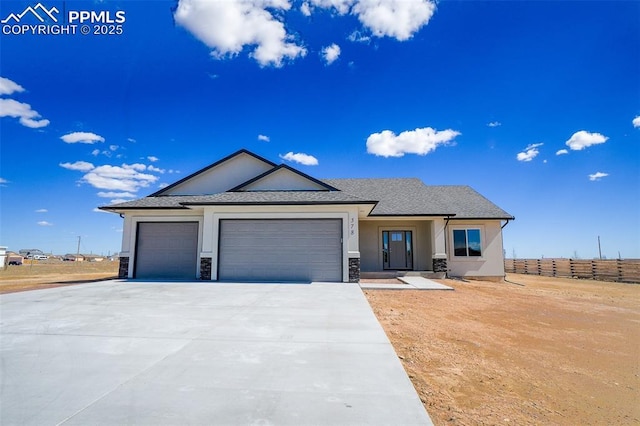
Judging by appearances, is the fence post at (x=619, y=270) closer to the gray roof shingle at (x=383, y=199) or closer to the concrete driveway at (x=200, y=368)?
the gray roof shingle at (x=383, y=199)

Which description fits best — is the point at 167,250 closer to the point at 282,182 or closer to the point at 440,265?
the point at 282,182

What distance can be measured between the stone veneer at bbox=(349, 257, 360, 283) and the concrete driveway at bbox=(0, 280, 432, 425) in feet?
17.7

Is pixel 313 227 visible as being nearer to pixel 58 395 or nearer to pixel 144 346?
pixel 144 346

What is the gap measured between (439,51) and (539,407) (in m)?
11.7

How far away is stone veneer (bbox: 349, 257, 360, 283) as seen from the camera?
39.6 feet

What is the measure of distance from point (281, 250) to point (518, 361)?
9.14 m

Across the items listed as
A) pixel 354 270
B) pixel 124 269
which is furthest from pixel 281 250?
pixel 124 269

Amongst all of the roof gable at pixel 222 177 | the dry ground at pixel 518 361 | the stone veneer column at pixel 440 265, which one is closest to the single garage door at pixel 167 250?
the roof gable at pixel 222 177

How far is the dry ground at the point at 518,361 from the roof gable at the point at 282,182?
683cm

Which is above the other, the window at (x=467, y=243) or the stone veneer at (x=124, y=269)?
the window at (x=467, y=243)

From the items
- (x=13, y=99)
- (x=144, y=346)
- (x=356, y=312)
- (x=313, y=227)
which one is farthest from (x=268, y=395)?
(x=13, y=99)

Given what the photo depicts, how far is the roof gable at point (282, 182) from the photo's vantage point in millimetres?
13875

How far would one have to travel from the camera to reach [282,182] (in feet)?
46.3

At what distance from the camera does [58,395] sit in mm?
2842
